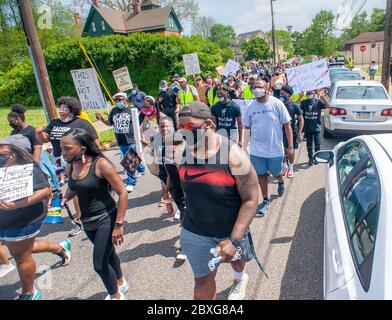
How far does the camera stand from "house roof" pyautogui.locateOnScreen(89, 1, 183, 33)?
39.5 m

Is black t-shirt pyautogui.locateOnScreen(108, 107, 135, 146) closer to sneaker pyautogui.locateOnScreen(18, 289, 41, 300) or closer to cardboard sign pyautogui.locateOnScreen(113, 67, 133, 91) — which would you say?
cardboard sign pyautogui.locateOnScreen(113, 67, 133, 91)

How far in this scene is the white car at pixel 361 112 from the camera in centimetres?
735

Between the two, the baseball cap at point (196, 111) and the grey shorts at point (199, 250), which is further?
the grey shorts at point (199, 250)

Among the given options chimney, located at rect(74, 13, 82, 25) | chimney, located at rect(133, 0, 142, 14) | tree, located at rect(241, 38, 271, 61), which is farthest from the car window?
tree, located at rect(241, 38, 271, 61)

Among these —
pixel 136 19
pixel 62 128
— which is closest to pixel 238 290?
pixel 62 128

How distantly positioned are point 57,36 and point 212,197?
38965mm

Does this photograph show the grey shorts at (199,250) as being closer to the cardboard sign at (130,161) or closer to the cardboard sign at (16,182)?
the cardboard sign at (16,182)

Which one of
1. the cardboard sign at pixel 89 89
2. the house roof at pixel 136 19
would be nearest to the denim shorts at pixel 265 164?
the cardboard sign at pixel 89 89

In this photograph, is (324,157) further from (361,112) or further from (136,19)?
(136,19)

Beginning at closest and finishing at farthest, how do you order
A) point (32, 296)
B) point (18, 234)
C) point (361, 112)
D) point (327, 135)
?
point (18, 234), point (32, 296), point (361, 112), point (327, 135)

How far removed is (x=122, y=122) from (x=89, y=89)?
223 centimetres

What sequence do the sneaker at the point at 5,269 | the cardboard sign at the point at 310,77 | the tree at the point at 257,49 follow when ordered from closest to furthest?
1. the sneaker at the point at 5,269
2. the cardboard sign at the point at 310,77
3. the tree at the point at 257,49

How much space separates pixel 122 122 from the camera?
6.07 meters

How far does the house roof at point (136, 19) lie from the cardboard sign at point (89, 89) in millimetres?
34458
